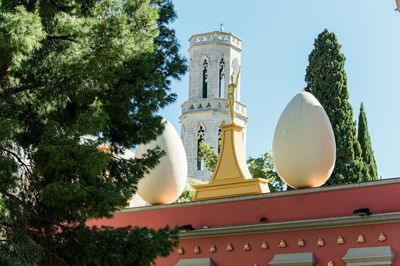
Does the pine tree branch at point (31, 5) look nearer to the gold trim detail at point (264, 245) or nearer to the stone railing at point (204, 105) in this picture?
the gold trim detail at point (264, 245)

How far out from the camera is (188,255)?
48.1 ft

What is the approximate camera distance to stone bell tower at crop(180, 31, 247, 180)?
184 feet

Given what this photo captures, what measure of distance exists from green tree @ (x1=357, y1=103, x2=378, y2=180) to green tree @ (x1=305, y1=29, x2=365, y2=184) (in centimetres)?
84

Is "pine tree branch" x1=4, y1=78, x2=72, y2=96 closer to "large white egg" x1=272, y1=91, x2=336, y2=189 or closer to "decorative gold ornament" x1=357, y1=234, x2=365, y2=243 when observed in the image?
"large white egg" x1=272, y1=91, x2=336, y2=189

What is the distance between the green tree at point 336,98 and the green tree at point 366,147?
838mm

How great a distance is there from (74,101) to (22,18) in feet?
6.52

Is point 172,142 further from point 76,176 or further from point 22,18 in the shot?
point 22,18

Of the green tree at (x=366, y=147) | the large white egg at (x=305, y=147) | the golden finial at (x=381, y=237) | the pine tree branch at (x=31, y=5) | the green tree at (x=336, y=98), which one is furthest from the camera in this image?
the green tree at (x=366, y=147)

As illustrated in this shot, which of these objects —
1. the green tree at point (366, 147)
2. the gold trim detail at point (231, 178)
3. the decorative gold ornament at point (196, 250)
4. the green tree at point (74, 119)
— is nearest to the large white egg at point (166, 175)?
the gold trim detail at point (231, 178)

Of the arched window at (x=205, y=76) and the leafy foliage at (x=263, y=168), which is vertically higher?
the arched window at (x=205, y=76)

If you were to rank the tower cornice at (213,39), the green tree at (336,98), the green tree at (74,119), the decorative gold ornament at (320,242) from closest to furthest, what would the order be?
the green tree at (74,119), the decorative gold ornament at (320,242), the green tree at (336,98), the tower cornice at (213,39)

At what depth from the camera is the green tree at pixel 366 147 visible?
24.6 meters

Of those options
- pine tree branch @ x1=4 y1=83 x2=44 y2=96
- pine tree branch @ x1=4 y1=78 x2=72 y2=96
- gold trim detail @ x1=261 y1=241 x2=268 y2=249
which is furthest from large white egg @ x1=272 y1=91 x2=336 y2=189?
pine tree branch @ x1=4 y1=83 x2=44 y2=96

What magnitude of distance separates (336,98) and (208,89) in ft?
110
